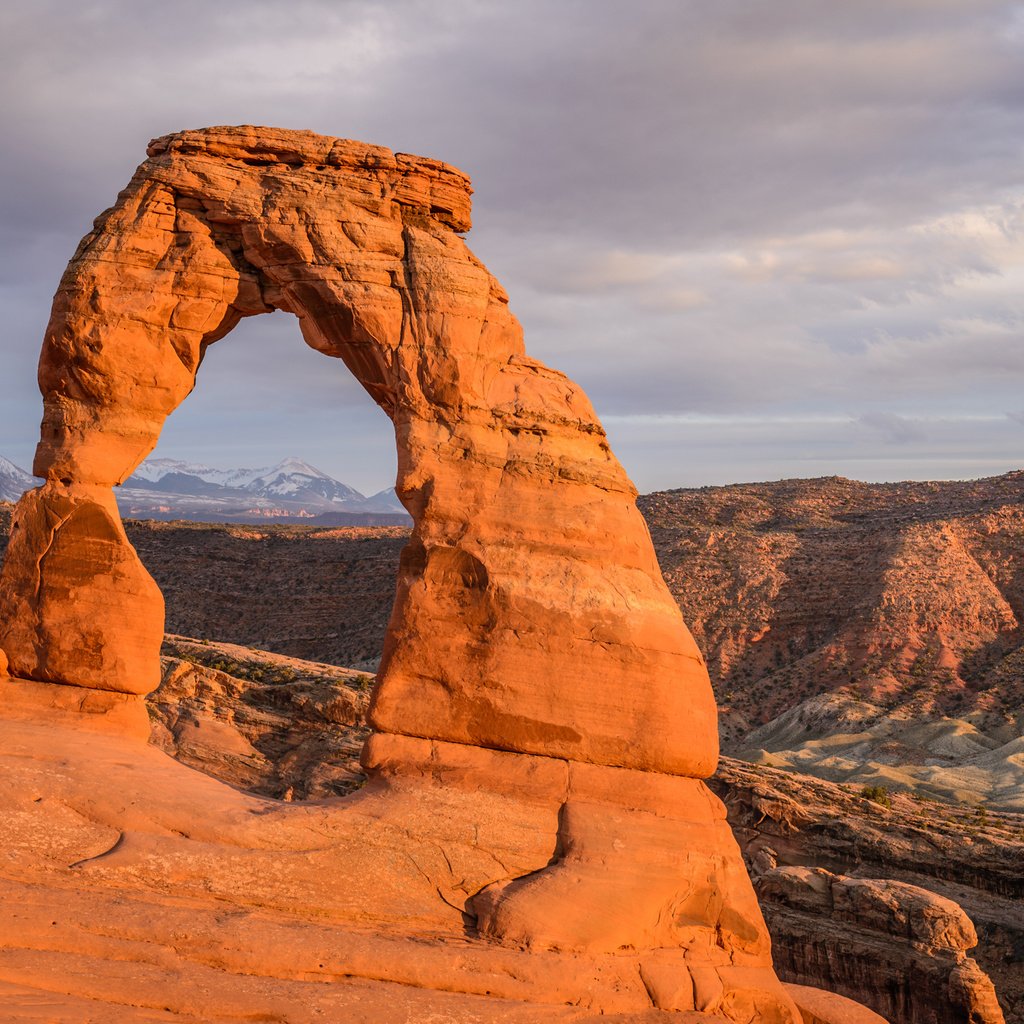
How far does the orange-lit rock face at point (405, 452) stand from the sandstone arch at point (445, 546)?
0.03 meters

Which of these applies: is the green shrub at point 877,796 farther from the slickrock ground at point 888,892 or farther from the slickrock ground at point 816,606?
the slickrock ground at point 816,606

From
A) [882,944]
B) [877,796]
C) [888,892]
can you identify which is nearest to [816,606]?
[877,796]

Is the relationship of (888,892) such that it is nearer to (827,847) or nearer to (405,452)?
(827,847)

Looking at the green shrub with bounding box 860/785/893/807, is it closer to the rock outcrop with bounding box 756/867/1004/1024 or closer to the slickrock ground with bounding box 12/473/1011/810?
the rock outcrop with bounding box 756/867/1004/1024

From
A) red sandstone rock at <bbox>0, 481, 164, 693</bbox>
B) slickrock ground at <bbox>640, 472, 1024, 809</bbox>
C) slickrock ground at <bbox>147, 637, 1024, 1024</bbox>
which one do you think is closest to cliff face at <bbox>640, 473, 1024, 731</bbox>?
slickrock ground at <bbox>640, 472, 1024, 809</bbox>

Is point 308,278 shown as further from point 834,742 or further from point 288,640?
point 288,640

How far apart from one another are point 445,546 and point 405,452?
53.2 inches

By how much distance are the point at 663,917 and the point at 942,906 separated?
9563 millimetres

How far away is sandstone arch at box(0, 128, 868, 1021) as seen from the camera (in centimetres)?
1469

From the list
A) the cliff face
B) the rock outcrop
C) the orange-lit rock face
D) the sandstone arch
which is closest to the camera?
the sandstone arch

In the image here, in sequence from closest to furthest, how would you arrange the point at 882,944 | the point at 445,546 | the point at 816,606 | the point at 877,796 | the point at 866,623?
1. the point at 445,546
2. the point at 882,944
3. the point at 877,796
4. the point at 866,623
5. the point at 816,606

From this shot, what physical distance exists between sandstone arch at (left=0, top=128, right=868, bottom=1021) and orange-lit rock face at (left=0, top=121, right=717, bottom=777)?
30 millimetres

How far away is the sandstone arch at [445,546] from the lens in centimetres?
1469

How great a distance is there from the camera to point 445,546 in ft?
50.9
